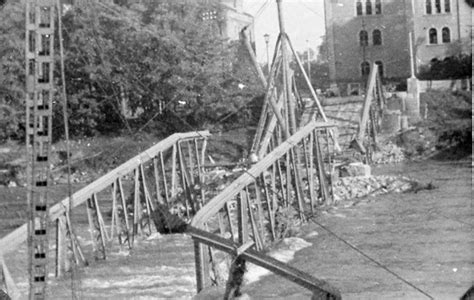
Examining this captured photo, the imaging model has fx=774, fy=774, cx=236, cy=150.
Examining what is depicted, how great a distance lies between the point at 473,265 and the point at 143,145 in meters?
3.93

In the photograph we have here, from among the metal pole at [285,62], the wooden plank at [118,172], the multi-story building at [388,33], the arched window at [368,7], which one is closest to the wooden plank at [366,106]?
the multi-story building at [388,33]

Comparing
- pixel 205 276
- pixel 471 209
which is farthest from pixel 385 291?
pixel 471 209

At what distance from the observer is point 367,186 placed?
12.6m

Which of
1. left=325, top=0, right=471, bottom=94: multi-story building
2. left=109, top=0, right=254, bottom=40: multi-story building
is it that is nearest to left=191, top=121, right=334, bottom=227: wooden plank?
left=109, top=0, right=254, bottom=40: multi-story building

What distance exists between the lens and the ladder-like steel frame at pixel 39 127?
3.22m

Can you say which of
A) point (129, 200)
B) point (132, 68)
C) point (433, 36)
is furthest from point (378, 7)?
point (132, 68)

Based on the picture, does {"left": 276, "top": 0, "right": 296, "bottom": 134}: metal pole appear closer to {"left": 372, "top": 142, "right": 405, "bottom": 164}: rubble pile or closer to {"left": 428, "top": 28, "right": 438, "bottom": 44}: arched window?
{"left": 428, "top": 28, "right": 438, "bottom": 44}: arched window

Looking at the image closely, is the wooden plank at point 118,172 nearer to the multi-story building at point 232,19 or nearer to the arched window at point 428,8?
the multi-story building at point 232,19

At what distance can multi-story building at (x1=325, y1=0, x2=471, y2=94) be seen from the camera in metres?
13.0

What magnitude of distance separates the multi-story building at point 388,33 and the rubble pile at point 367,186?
221 centimetres

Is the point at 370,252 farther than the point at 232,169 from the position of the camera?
No

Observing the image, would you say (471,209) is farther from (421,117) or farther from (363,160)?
(421,117)

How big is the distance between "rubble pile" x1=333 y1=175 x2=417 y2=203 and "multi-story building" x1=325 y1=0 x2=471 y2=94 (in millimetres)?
2215

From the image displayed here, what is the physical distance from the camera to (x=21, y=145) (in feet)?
28.1
